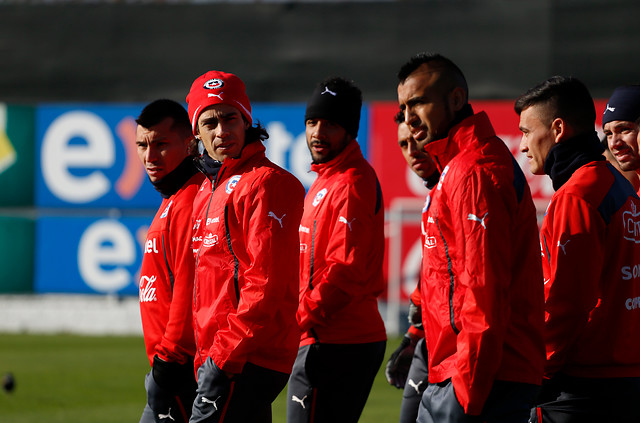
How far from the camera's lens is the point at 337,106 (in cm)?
666

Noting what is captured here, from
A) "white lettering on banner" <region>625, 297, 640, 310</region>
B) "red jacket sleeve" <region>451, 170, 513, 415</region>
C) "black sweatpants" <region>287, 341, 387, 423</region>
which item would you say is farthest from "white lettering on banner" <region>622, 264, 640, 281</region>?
"black sweatpants" <region>287, 341, 387, 423</region>

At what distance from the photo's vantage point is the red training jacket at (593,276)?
15.2 ft

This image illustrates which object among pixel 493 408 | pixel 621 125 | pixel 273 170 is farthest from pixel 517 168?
pixel 621 125

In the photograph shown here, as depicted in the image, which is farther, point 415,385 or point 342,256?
point 415,385

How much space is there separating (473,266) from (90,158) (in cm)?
1529

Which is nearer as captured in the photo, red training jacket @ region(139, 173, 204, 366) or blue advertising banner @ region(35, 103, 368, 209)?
red training jacket @ region(139, 173, 204, 366)

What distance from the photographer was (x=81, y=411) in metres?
10.9

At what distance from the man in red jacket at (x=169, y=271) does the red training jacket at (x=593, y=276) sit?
1935 millimetres

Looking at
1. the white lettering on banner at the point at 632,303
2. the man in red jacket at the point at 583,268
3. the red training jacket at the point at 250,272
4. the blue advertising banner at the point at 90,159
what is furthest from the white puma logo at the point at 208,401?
the blue advertising banner at the point at 90,159

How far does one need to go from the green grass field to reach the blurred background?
1270 millimetres

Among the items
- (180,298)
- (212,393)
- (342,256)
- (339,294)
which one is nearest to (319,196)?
(342,256)

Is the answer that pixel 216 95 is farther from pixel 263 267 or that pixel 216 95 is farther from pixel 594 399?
pixel 594 399

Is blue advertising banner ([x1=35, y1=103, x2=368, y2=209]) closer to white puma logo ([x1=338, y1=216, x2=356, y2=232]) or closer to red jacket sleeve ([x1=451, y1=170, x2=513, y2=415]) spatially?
white puma logo ([x1=338, y1=216, x2=356, y2=232])

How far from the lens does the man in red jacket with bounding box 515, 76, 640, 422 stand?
183 inches
